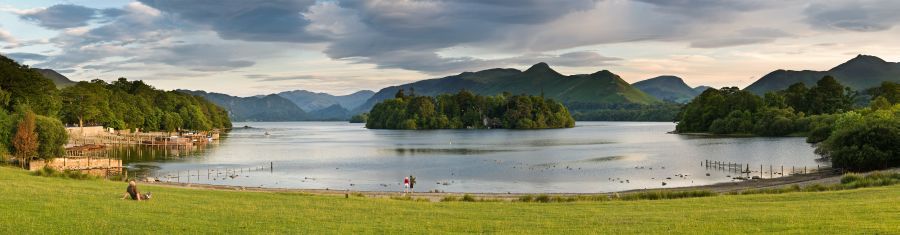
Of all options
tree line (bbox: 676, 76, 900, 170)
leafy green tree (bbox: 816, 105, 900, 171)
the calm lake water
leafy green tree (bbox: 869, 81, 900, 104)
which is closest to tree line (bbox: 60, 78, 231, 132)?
the calm lake water

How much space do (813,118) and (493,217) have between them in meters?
140

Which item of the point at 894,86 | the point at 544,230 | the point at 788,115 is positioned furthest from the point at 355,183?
the point at 894,86

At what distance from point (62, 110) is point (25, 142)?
267 feet

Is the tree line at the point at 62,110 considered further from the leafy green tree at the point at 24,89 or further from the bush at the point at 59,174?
the bush at the point at 59,174

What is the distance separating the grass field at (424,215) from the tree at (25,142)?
3543cm

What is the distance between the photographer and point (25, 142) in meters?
59.0

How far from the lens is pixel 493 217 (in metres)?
22.8

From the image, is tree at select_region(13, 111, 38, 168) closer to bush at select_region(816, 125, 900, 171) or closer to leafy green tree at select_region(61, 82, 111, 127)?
bush at select_region(816, 125, 900, 171)

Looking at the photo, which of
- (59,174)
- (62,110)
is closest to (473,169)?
(59,174)

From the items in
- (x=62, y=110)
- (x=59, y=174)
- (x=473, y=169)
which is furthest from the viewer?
(x=62, y=110)

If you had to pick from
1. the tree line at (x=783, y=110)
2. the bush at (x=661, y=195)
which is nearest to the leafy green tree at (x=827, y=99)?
the tree line at (x=783, y=110)

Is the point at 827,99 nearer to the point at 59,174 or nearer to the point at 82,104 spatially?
the point at 82,104

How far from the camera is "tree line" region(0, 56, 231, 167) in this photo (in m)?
63.8

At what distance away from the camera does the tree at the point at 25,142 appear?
5869 cm
